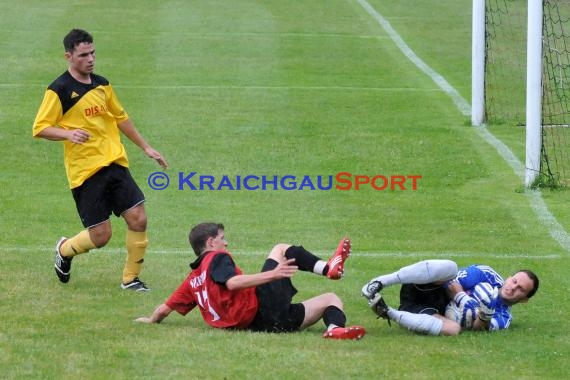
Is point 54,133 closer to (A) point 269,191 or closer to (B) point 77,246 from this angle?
(B) point 77,246

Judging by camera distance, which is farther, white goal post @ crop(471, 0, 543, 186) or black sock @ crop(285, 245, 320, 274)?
white goal post @ crop(471, 0, 543, 186)

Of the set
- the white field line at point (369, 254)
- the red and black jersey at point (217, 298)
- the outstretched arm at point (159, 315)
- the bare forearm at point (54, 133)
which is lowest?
the white field line at point (369, 254)

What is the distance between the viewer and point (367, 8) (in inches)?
1195

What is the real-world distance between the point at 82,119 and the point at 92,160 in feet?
1.11

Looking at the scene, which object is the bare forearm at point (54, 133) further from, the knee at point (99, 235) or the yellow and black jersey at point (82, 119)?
the knee at point (99, 235)

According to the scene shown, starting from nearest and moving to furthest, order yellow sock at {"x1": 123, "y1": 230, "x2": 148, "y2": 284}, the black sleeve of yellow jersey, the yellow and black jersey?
1. the black sleeve of yellow jersey
2. the yellow and black jersey
3. yellow sock at {"x1": 123, "y1": 230, "x2": 148, "y2": 284}

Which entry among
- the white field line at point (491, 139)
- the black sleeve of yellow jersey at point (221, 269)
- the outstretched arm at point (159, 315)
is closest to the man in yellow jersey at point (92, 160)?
the outstretched arm at point (159, 315)

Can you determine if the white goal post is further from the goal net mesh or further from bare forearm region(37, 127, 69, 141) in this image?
bare forearm region(37, 127, 69, 141)

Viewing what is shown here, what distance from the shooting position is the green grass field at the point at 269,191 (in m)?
7.73

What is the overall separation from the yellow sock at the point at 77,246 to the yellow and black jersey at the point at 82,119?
0.43 m

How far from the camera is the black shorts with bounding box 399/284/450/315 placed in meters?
8.62

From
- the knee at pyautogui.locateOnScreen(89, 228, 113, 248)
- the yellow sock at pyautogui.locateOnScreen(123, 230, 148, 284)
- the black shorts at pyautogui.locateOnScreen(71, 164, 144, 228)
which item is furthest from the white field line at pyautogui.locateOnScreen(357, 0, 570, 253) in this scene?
the knee at pyautogui.locateOnScreen(89, 228, 113, 248)

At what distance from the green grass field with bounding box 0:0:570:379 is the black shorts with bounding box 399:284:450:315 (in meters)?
0.21

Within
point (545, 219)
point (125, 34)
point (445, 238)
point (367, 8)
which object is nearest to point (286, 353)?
point (445, 238)
